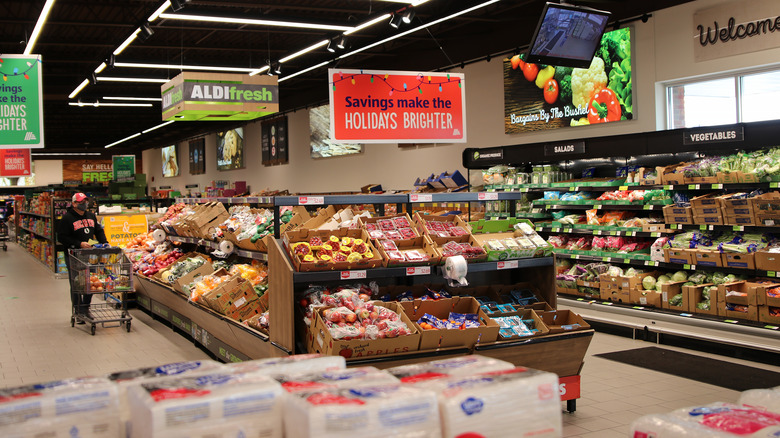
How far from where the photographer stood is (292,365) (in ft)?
6.86

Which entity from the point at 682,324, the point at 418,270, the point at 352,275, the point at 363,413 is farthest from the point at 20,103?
the point at 682,324

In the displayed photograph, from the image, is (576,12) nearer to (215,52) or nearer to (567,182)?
(567,182)

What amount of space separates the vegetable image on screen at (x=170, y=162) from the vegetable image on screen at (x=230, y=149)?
18.9 ft

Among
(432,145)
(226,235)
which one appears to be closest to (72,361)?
(226,235)

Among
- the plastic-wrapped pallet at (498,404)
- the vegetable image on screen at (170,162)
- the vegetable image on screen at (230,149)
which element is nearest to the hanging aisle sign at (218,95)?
the plastic-wrapped pallet at (498,404)

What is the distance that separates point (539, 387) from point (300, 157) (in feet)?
54.9

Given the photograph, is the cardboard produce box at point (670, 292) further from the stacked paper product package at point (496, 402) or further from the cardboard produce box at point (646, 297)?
the stacked paper product package at point (496, 402)

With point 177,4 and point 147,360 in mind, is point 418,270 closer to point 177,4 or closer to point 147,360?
point 147,360

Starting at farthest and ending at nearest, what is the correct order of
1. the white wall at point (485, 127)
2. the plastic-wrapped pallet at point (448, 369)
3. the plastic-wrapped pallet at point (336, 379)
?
1. the white wall at point (485, 127)
2. the plastic-wrapped pallet at point (448, 369)
3. the plastic-wrapped pallet at point (336, 379)

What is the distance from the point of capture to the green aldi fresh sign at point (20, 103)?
23.3 ft

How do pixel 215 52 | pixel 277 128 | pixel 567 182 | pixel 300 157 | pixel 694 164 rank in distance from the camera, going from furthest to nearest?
pixel 277 128
pixel 300 157
pixel 215 52
pixel 567 182
pixel 694 164

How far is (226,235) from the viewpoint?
A: 259 inches

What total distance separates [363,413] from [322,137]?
15.5 meters

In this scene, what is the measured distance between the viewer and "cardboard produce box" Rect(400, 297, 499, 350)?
405 centimetres
